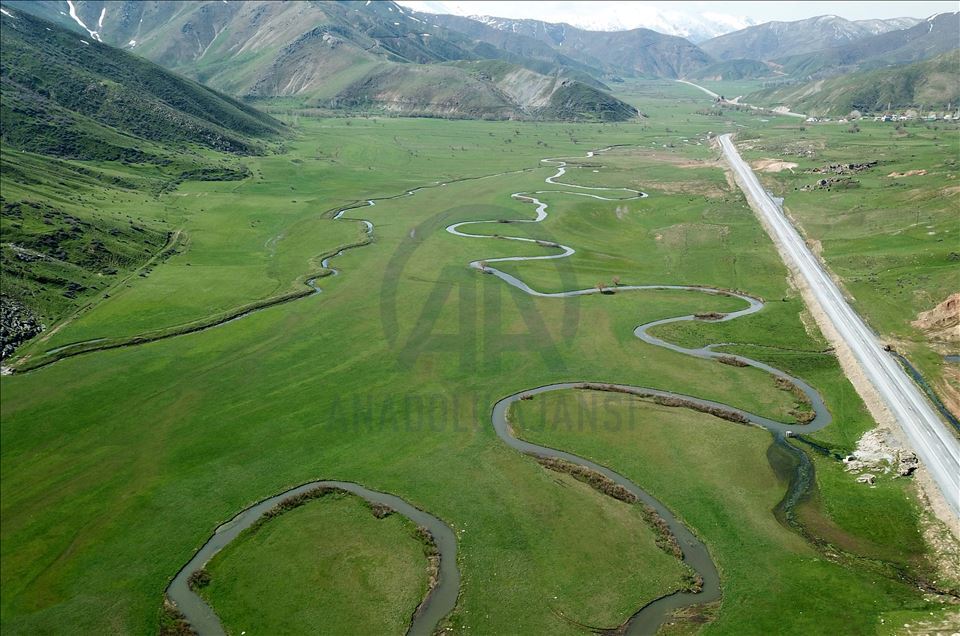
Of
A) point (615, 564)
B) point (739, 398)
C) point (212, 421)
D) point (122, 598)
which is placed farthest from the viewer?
point (739, 398)

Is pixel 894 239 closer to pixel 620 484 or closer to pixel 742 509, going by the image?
pixel 742 509

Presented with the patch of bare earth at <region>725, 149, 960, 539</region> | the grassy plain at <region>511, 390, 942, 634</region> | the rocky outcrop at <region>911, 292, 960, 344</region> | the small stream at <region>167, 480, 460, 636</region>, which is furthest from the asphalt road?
the small stream at <region>167, 480, 460, 636</region>

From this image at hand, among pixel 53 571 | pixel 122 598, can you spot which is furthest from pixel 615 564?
pixel 53 571

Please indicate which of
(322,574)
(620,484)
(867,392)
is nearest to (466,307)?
(620,484)

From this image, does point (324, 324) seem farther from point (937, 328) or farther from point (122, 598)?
point (937, 328)

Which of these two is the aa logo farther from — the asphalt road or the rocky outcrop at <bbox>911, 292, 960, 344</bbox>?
the rocky outcrop at <bbox>911, 292, 960, 344</bbox>

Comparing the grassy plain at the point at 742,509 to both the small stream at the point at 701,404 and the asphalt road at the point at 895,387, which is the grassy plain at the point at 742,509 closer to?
the small stream at the point at 701,404
